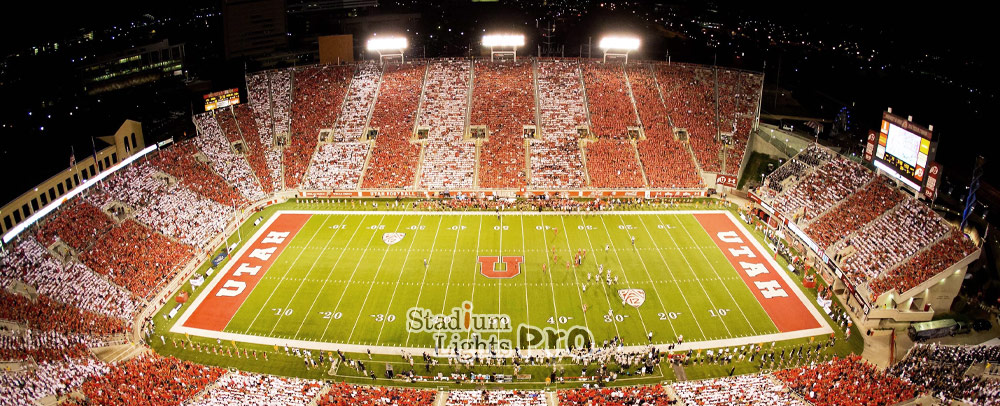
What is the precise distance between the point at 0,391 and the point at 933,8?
7398 cm

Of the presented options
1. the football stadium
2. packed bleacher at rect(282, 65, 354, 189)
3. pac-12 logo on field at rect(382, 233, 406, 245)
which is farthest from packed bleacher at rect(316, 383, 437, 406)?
packed bleacher at rect(282, 65, 354, 189)

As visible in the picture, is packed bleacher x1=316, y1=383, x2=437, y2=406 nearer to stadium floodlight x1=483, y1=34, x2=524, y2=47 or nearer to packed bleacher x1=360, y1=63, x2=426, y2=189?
packed bleacher x1=360, y1=63, x2=426, y2=189

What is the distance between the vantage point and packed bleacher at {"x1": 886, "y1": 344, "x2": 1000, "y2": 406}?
18344 mm

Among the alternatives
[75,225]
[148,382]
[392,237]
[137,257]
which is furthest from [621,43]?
[148,382]

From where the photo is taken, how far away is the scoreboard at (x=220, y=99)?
1772 inches

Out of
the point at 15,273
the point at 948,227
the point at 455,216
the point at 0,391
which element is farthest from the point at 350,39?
the point at 948,227

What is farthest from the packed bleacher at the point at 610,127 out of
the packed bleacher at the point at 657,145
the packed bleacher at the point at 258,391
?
the packed bleacher at the point at 258,391

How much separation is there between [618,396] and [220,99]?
40081 millimetres

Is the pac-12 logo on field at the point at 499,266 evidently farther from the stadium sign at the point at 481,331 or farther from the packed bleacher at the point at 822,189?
the packed bleacher at the point at 822,189

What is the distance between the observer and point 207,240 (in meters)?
33.8

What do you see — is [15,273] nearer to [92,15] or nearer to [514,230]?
[514,230]

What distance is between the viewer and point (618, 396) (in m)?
19.4

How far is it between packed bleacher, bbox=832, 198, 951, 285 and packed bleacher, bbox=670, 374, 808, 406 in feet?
35.2

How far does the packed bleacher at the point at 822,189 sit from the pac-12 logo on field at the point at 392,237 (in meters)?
23.1
